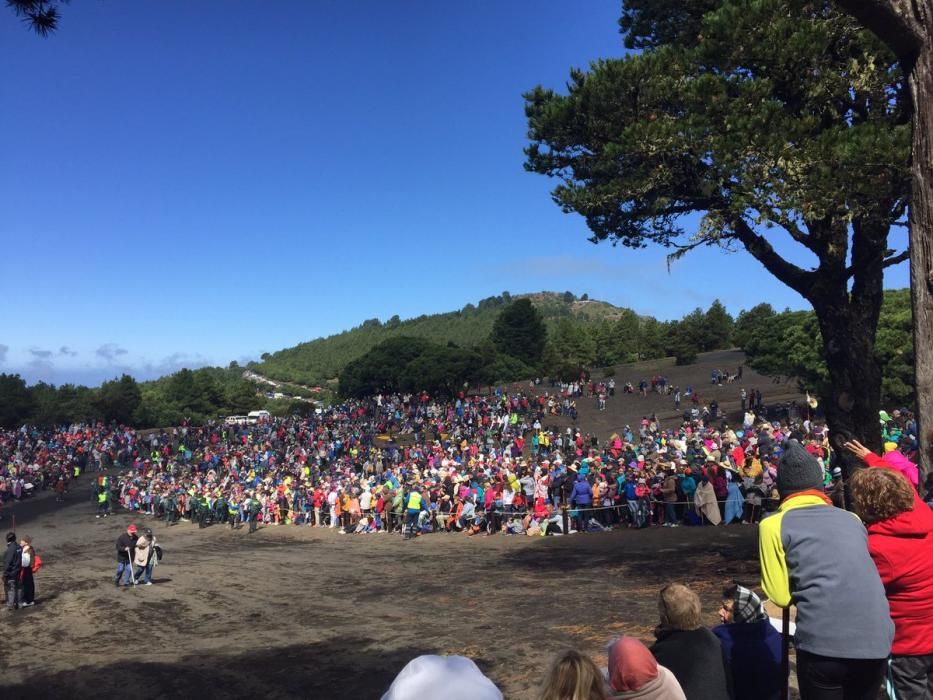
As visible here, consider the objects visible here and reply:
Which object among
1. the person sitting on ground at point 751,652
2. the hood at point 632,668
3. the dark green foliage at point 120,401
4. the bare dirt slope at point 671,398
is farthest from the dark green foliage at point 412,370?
the hood at point 632,668

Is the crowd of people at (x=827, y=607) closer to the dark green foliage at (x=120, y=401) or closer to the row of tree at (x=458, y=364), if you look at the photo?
the row of tree at (x=458, y=364)

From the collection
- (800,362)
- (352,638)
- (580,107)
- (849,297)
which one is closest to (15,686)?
(352,638)

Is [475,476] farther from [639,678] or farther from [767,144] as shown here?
[639,678]

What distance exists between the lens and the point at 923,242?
18.9 ft

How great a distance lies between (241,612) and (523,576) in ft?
17.1

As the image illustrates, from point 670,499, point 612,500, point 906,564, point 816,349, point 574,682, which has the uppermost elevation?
point 816,349

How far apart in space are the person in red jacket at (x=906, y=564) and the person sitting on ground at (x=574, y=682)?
1687 mm

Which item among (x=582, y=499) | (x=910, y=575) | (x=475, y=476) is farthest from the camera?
(x=475, y=476)

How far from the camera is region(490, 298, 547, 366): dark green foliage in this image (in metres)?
85.2

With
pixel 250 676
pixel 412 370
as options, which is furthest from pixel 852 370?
pixel 412 370

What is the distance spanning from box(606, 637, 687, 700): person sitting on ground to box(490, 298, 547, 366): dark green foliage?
267 ft

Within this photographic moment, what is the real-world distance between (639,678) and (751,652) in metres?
1.14

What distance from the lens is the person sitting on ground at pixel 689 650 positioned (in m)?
3.54

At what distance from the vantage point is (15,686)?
9.12 m
